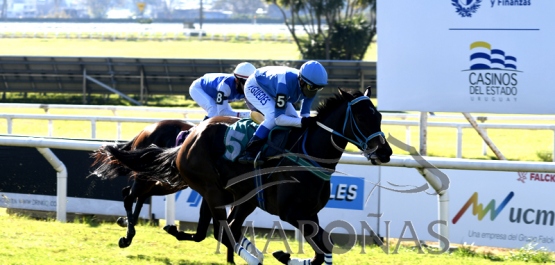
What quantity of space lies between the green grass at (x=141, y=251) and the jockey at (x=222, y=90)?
1.11 metres

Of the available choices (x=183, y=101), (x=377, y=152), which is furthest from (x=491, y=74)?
(x=183, y=101)

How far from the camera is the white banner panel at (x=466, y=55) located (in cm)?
899

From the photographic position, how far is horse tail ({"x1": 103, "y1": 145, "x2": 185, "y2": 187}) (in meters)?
6.10

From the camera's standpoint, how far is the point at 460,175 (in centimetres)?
680

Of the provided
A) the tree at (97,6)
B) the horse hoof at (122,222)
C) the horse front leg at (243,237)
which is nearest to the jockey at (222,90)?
the horse front leg at (243,237)

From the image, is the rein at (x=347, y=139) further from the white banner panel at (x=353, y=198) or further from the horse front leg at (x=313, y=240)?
the white banner panel at (x=353, y=198)

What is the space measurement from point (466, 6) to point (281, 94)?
178 inches

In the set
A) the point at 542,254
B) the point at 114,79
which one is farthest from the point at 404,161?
the point at 114,79

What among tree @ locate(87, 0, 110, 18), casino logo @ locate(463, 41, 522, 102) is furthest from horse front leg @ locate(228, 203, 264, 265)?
tree @ locate(87, 0, 110, 18)

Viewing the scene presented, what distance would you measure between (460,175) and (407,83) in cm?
278

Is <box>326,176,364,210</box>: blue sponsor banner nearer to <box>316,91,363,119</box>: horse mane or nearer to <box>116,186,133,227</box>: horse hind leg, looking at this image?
<box>116,186,133,227</box>: horse hind leg

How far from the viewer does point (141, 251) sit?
20.1 ft

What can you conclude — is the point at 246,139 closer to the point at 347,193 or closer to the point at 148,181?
the point at 148,181

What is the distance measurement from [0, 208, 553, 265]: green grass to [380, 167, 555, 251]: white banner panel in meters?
0.17
